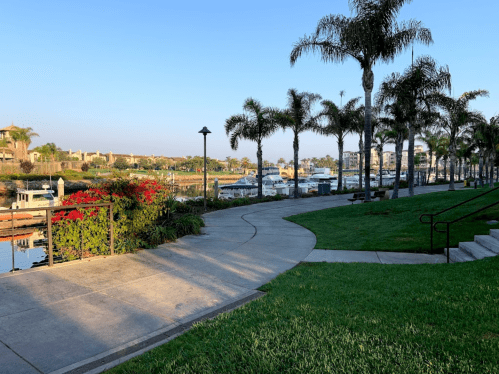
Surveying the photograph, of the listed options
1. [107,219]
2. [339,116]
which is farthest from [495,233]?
[339,116]

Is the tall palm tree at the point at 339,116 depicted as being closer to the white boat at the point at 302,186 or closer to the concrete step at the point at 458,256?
the white boat at the point at 302,186

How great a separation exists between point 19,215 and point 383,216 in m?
19.6

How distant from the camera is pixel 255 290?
16.2ft

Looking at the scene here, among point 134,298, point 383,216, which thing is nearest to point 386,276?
point 134,298

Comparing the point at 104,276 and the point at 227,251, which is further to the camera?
the point at 227,251

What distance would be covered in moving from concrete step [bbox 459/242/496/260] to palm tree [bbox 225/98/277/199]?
52.0 ft

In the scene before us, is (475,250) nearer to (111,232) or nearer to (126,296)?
(126,296)

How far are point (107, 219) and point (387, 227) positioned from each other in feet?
26.5

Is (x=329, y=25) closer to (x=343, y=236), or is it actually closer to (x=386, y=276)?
(x=343, y=236)

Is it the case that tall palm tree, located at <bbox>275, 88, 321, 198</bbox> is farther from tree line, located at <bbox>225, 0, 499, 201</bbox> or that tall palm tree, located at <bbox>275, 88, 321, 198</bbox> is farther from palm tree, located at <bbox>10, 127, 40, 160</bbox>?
palm tree, located at <bbox>10, 127, 40, 160</bbox>

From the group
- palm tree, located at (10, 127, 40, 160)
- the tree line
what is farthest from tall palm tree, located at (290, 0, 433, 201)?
palm tree, located at (10, 127, 40, 160)

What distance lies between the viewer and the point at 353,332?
128 inches

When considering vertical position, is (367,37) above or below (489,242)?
above

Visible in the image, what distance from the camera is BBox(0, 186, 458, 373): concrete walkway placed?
319cm
